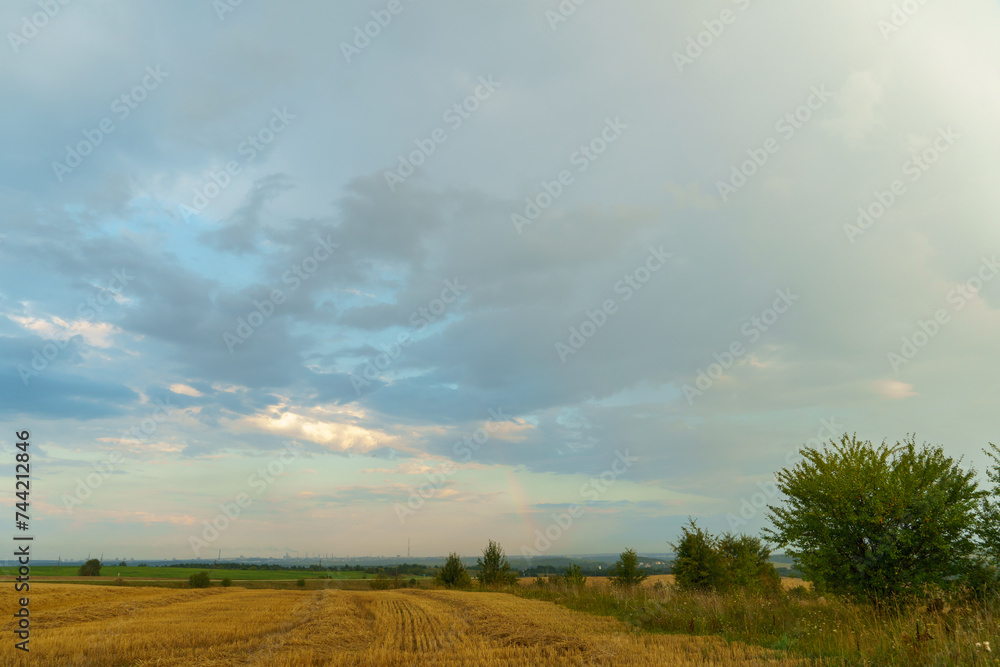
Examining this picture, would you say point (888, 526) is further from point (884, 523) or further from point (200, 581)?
point (200, 581)

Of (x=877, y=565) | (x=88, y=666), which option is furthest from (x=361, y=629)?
(x=877, y=565)

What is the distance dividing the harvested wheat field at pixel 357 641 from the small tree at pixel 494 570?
3441 cm

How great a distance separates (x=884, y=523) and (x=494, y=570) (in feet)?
166

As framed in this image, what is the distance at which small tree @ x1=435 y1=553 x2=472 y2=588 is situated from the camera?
58.9m

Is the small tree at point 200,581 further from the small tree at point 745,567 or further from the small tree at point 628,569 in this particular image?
the small tree at point 745,567

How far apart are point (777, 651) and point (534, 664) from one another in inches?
249

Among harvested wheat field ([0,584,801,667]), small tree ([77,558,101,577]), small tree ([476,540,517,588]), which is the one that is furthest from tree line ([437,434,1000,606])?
small tree ([77,558,101,577])

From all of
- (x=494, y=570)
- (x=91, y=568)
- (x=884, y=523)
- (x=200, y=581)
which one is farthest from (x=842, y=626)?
(x=91, y=568)

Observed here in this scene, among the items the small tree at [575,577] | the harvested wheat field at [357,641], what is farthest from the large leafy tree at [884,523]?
the small tree at [575,577]

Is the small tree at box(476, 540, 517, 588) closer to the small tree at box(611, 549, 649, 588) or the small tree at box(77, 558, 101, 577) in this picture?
the small tree at box(611, 549, 649, 588)

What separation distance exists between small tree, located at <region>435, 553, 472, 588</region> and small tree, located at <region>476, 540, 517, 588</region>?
182 centimetres

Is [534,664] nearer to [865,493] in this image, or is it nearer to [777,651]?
[777,651]

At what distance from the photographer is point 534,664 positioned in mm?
13164

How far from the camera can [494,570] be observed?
6031 cm
